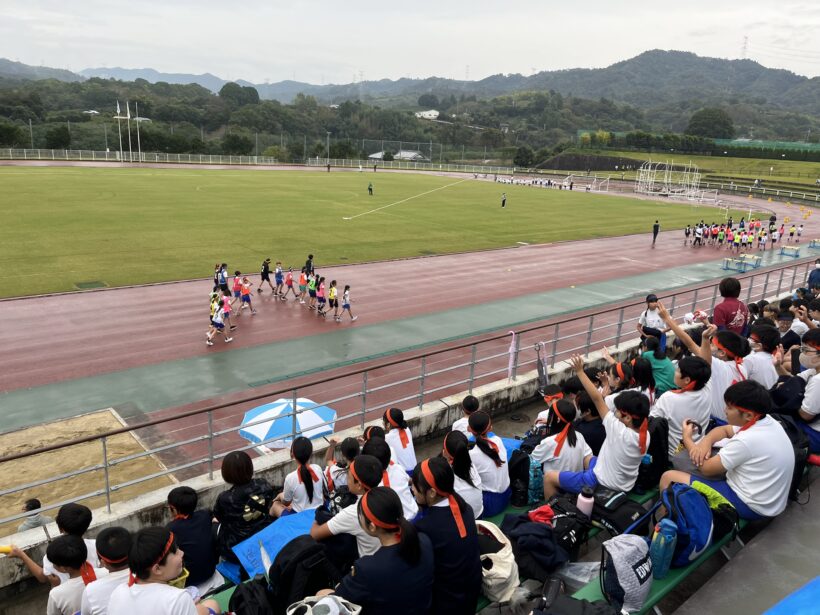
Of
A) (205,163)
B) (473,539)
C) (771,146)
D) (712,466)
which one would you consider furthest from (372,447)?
(771,146)

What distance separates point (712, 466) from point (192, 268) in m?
20.5

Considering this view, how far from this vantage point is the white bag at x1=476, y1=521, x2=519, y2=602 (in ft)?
13.3

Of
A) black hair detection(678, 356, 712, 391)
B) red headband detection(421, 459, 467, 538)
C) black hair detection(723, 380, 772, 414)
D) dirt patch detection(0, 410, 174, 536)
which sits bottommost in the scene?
dirt patch detection(0, 410, 174, 536)

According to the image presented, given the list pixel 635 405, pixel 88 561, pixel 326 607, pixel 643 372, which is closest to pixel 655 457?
pixel 635 405

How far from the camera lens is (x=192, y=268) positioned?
2217 cm

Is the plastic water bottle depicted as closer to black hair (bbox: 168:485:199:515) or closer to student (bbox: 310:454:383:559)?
student (bbox: 310:454:383:559)

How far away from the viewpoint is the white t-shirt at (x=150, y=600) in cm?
323

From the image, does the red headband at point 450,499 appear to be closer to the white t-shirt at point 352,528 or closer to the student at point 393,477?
the white t-shirt at point 352,528

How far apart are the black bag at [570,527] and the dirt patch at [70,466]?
5.41m

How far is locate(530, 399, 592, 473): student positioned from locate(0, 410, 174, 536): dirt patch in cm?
517

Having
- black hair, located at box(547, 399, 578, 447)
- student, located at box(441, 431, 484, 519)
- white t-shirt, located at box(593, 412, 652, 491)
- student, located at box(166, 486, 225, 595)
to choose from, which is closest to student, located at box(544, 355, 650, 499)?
white t-shirt, located at box(593, 412, 652, 491)

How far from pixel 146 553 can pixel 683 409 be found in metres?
4.89

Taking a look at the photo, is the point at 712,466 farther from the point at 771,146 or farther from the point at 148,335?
the point at 771,146

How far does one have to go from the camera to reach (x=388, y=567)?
3385 millimetres
